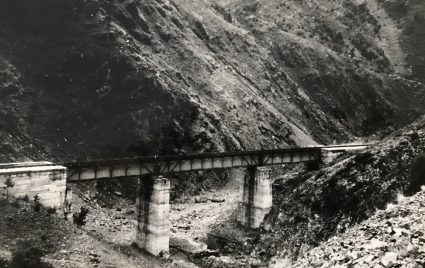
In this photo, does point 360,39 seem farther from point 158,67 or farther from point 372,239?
point 372,239

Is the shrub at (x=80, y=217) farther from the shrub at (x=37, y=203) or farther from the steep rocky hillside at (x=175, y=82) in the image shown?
the steep rocky hillside at (x=175, y=82)

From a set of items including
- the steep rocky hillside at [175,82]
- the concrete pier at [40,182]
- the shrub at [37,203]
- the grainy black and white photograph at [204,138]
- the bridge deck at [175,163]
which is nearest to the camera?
the grainy black and white photograph at [204,138]

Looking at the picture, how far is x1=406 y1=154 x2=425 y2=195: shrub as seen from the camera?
2644 centimetres

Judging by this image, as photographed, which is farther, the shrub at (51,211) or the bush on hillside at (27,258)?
the shrub at (51,211)

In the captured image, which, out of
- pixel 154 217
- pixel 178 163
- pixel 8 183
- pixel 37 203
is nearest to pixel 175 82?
pixel 178 163

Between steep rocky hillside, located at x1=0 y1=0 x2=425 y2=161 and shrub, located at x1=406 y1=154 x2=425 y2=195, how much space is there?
99.1 ft

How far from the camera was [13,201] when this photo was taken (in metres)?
27.1

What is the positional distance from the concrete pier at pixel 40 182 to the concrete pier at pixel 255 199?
57.6 feet

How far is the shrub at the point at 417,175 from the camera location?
2644 centimetres

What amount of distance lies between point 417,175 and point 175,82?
37.4 metres

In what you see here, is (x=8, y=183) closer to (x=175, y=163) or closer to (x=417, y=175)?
(x=175, y=163)

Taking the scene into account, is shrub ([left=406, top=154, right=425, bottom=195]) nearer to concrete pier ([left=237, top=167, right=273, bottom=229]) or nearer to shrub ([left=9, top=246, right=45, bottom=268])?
concrete pier ([left=237, top=167, right=273, bottom=229])

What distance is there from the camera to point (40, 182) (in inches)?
1138

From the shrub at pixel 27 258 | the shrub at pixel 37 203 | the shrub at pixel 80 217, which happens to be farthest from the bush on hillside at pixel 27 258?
the shrub at pixel 80 217
